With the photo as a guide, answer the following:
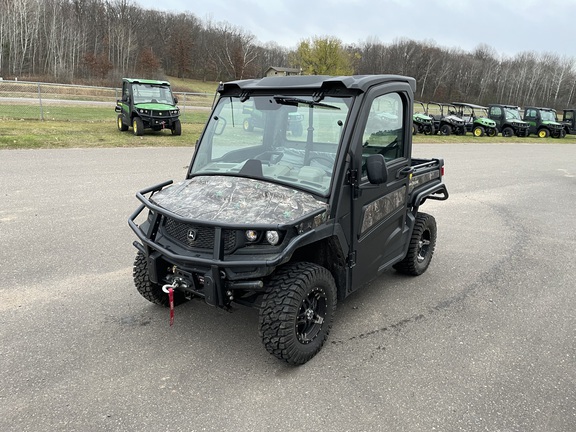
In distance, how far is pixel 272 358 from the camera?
10.4 ft

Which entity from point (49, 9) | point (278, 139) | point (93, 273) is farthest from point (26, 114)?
point (49, 9)

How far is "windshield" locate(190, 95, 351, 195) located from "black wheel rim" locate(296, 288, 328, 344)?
0.75 metres

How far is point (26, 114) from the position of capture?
19.8 m

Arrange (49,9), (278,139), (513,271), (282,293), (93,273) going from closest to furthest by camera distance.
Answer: (282,293) → (278,139) → (93,273) → (513,271) → (49,9)

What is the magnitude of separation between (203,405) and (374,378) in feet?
3.82

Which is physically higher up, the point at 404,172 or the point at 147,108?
Result: the point at 147,108

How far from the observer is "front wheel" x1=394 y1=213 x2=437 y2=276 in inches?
179

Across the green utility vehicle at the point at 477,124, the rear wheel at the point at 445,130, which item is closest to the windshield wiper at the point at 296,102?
the rear wheel at the point at 445,130

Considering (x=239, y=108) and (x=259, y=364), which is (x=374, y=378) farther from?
(x=239, y=108)

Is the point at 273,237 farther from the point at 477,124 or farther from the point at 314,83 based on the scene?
the point at 477,124

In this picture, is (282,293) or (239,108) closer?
(282,293)

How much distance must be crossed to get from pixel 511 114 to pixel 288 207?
105 feet

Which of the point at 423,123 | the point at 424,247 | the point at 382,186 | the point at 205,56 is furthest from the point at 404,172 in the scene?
the point at 205,56

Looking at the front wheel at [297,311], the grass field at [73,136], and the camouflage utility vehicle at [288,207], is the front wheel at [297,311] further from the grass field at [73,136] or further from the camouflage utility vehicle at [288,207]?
the grass field at [73,136]
